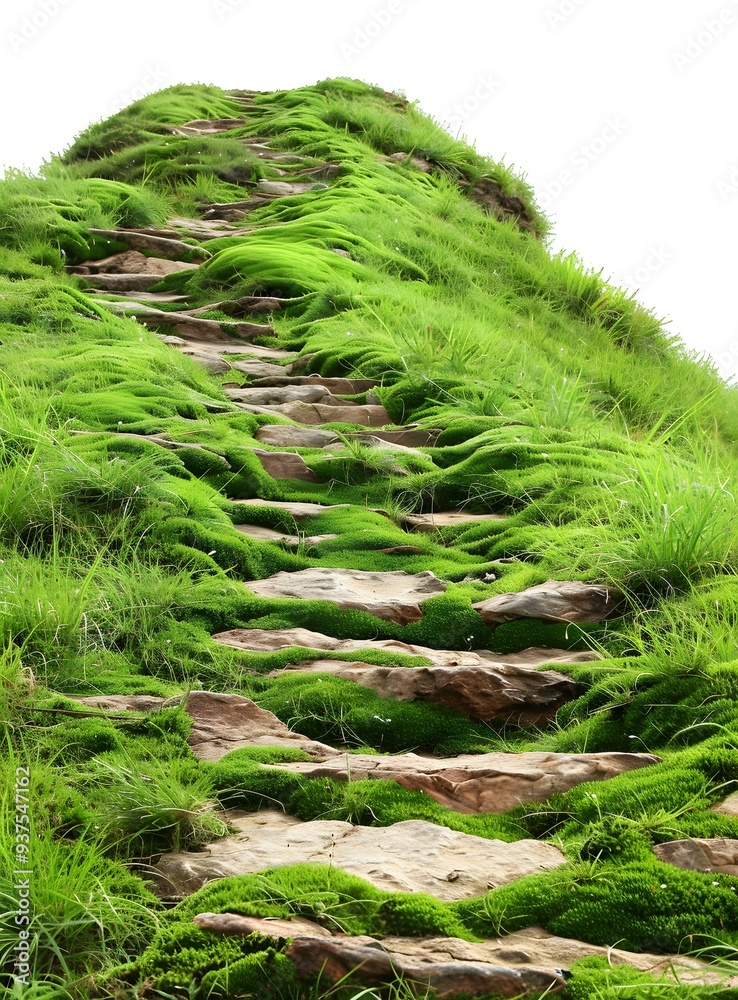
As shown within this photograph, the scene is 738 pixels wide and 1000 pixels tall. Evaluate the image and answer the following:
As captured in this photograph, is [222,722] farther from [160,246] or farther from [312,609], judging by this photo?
[160,246]

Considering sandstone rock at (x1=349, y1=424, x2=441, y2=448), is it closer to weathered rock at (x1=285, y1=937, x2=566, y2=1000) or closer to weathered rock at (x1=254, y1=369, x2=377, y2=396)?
weathered rock at (x1=254, y1=369, x2=377, y2=396)

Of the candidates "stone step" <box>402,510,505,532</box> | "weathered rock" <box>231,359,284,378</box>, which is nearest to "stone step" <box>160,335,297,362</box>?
"weathered rock" <box>231,359,284,378</box>

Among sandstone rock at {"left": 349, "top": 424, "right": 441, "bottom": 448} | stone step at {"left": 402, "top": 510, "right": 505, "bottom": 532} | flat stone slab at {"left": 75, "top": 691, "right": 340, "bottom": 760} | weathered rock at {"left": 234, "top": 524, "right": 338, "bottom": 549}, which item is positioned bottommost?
flat stone slab at {"left": 75, "top": 691, "right": 340, "bottom": 760}

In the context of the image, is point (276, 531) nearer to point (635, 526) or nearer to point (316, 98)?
point (635, 526)

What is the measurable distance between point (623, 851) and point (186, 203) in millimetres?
11478

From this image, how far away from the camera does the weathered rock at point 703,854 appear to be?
213 centimetres

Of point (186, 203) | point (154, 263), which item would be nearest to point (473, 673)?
point (154, 263)

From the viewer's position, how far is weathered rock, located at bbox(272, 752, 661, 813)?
260 centimetres

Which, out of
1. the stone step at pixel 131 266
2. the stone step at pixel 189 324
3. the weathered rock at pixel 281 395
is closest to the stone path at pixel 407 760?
the weathered rock at pixel 281 395

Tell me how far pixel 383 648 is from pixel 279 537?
1.24m

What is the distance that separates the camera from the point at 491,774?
2.68 metres

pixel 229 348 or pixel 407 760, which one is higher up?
pixel 229 348

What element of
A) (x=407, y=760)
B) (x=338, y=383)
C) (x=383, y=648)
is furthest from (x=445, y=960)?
(x=338, y=383)

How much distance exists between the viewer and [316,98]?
16.2 meters
